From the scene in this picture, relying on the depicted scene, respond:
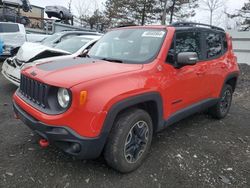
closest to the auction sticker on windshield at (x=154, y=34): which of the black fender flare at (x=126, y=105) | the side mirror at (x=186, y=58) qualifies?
the side mirror at (x=186, y=58)

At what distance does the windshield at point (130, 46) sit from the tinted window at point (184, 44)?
0.70ft

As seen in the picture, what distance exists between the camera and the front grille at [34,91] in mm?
2948

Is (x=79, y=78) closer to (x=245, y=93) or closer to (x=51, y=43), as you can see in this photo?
(x=51, y=43)

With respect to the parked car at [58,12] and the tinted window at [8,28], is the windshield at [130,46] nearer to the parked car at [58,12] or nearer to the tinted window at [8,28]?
the tinted window at [8,28]

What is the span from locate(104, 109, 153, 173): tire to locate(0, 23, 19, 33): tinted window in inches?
427

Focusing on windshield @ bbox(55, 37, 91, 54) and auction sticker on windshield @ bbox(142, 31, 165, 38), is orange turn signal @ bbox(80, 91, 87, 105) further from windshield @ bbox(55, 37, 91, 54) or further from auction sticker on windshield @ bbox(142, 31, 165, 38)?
windshield @ bbox(55, 37, 91, 54)

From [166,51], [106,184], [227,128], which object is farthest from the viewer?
[227,128]

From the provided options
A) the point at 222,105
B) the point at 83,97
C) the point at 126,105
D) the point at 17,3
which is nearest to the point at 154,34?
the point at 126,105

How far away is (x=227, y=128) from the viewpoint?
507 cm

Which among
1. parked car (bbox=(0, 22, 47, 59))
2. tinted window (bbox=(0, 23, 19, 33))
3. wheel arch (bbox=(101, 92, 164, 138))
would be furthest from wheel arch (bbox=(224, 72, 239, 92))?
tinted window (bbox=(0, 23, 19, 33))

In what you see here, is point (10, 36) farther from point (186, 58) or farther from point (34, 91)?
point (186, 58)

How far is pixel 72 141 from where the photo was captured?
2.72 metres

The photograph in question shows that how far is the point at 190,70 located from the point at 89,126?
1.98 m

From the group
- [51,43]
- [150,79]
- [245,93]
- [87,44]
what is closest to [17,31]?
[51,43]
